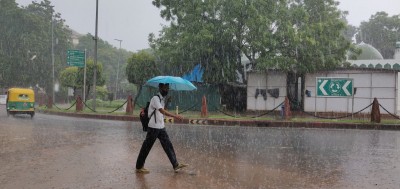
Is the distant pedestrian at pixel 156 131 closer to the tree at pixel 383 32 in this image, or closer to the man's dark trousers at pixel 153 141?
the man's dark trousers at pixel 153 141

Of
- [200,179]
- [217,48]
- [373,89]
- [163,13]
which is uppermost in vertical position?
[163,13]

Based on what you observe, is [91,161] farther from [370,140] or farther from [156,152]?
[370,140]

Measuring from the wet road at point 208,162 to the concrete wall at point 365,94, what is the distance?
993 centimetres

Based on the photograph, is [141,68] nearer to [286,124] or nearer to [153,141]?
[286,124]

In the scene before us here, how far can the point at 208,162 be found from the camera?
8.05m

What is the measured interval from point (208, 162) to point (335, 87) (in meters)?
11.7

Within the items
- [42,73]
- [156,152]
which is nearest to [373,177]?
[156,152]

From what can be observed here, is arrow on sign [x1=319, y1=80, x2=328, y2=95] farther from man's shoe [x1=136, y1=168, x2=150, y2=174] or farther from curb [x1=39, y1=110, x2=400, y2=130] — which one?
man's shoe [x1=136, y1=168, x2=150, y2=174]

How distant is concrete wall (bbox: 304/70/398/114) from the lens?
21.1 metres

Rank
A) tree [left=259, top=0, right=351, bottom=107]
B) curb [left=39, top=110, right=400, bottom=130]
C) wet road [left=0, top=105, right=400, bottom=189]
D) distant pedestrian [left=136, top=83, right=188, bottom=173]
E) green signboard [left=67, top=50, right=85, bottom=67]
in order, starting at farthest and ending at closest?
1. green signboard [left=67, top=50, right=85, bottom=67]
2. tree [left=259, top=0, right=351, bottom=107]
3. curb [left=39, top=110, right=400, bottom=130]
4. distant pedestrian [left=136, top=83, right=188, bottom=173]
5. wet road [left=0, top=105, right=400, bottom=189]

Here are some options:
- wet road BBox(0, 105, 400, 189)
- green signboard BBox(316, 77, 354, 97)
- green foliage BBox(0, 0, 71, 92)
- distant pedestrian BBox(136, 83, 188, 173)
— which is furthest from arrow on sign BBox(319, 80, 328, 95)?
green foliage BBox(0, 0, 71, 92)

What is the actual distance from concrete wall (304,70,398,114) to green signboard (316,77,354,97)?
3231 millimetres

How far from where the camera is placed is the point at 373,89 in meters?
21.5

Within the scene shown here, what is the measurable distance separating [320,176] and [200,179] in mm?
1994
